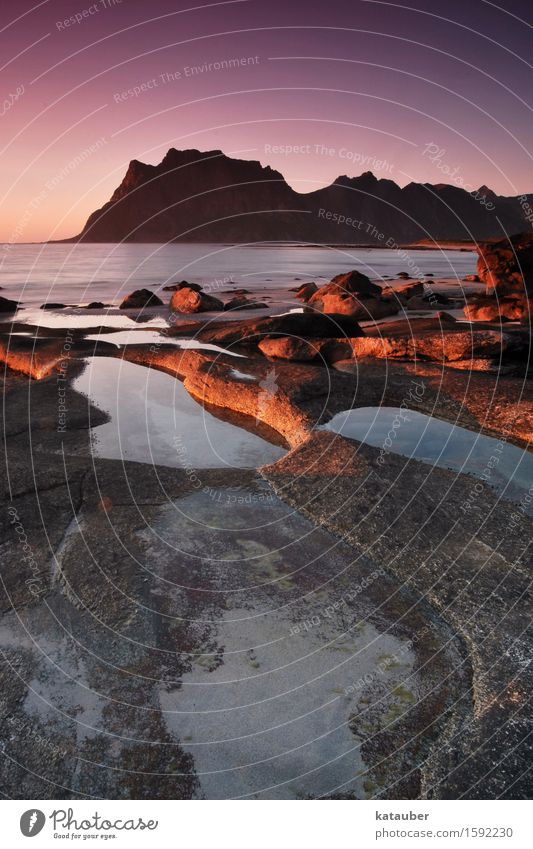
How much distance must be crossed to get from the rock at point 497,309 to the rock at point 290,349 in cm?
1455

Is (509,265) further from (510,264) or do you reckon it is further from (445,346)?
(445,346)

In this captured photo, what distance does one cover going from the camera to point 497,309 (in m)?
30.9

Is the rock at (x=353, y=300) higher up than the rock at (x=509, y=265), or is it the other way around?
the rock at (x=509, y=265)

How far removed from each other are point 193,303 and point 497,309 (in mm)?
17974

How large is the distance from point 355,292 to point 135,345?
1580 cm

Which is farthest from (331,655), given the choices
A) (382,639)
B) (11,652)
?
(11,652)

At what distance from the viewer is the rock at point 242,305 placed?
1421 inches

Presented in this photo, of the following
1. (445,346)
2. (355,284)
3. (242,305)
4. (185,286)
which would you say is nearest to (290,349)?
(445,346)

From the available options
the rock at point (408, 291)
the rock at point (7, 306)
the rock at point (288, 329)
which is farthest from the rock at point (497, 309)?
the rock at point (7, 306)

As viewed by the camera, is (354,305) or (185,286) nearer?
(354,305)

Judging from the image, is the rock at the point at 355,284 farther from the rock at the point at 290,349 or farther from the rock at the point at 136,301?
the rock at the point at 290,349

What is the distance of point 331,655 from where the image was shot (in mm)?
5922
